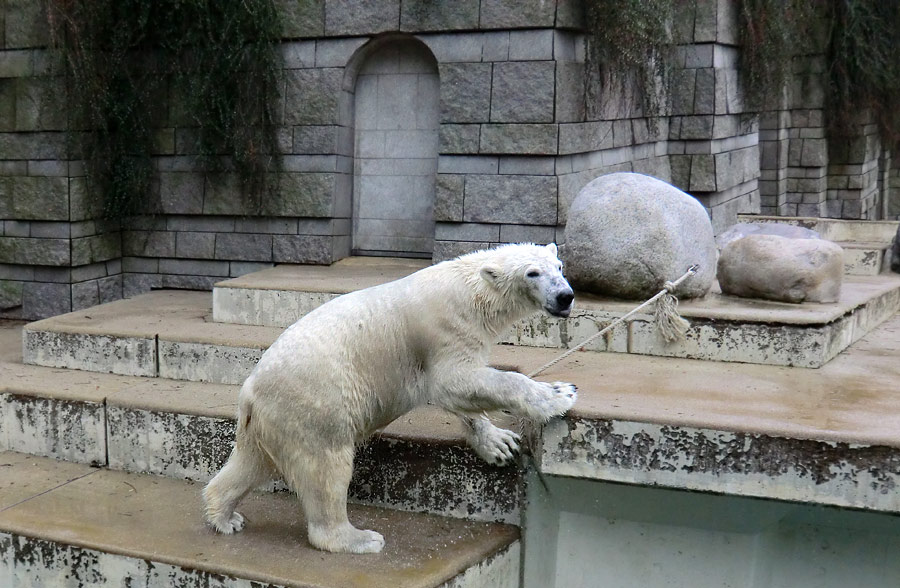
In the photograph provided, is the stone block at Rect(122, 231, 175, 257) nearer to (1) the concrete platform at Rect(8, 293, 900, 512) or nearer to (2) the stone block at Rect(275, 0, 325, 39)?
(2) the stone block at Rect(275, 0, 325, 39)

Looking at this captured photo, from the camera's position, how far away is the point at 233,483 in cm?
363

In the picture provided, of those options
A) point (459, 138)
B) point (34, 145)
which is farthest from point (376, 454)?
point (34, 145)

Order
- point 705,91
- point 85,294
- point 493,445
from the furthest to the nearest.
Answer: point 705,91 < point 85,294 < point 493,445

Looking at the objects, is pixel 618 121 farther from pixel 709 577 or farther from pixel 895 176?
pixel 895 176

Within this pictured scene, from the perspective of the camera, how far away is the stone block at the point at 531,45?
623 cm

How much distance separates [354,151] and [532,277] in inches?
165

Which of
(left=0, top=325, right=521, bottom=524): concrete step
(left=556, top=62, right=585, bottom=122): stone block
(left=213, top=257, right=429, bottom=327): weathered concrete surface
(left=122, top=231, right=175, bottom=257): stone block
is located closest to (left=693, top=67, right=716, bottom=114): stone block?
(left=556, top=62, right=585, bottom=122): stone block

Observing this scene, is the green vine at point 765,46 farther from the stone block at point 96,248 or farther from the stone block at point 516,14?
the stone block at point 96,248

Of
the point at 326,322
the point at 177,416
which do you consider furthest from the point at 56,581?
the point at 326,322

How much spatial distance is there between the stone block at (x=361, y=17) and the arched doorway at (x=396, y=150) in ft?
0.91

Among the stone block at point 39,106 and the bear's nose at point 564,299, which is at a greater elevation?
the stone block at point 39,106

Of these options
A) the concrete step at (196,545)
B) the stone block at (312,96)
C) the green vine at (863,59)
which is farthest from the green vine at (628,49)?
the green vine at (863,59)

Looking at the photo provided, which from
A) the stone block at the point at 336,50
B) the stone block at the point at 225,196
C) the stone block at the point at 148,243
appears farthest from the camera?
the stone block at the point at 148,243

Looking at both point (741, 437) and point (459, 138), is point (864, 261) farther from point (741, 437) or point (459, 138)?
point (741, 437)
